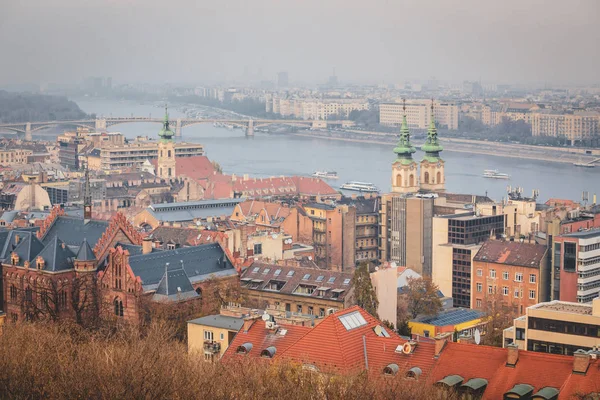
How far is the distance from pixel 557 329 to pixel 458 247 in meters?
6.96

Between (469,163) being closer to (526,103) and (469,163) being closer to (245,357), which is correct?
(526,103)

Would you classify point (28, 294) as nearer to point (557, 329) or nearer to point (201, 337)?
point (201, 337)

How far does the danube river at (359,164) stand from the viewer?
4009 cm

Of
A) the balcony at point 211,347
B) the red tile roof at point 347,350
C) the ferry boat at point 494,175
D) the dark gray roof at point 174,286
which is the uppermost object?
the red tile roof at point 347,350

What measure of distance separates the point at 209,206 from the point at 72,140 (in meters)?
21.9

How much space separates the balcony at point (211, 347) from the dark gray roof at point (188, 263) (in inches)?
90.0

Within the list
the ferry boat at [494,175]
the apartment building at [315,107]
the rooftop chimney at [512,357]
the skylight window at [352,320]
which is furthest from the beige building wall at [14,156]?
the apartment building at [315,107]

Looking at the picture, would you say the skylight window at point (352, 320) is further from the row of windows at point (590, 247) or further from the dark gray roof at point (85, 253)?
the row of windows at point (590, 247)

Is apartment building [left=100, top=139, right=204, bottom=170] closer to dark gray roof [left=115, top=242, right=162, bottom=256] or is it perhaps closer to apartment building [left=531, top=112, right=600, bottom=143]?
apartment building [left=531, top=112, right=600, bottom=143]

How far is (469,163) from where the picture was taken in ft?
164

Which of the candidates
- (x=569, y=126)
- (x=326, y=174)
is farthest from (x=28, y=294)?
(x=569, y=126)

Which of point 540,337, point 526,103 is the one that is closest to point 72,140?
point 526,103

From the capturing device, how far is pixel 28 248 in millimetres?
16219

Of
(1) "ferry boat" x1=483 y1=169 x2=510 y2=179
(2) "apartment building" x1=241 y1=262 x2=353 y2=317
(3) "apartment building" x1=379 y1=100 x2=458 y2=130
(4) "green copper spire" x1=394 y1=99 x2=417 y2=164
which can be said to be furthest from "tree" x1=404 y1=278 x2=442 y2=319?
(3) "apartment building" x1=379 y1=100 x2=458 y2=130
